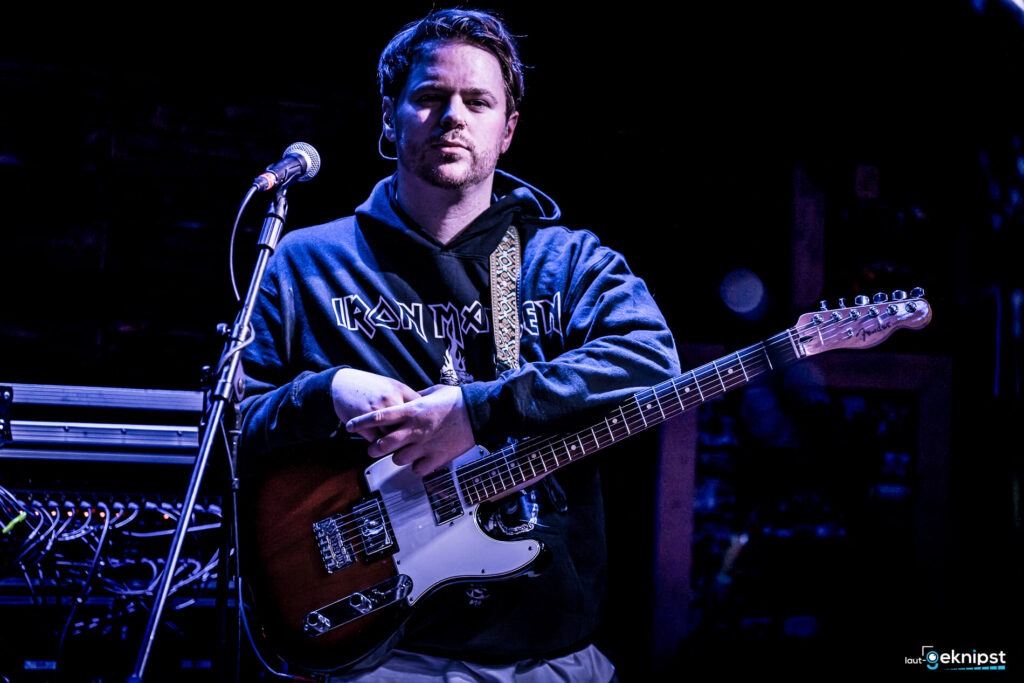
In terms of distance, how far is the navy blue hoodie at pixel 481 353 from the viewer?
178cm

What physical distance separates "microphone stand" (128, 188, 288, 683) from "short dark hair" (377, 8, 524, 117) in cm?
68

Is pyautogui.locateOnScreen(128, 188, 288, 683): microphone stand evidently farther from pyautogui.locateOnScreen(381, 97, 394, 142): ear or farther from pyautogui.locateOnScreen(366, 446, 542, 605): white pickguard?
pyautogui.locateOnScreen(381, 97, 394, 142): ear

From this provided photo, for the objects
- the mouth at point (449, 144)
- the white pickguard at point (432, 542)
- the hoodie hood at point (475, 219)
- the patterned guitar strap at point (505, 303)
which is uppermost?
the mouth at point (449, 144)

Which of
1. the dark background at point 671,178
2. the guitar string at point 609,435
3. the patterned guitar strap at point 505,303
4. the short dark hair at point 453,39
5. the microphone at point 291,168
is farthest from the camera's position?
the dark background at point 671,178

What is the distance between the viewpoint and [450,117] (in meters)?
2.01

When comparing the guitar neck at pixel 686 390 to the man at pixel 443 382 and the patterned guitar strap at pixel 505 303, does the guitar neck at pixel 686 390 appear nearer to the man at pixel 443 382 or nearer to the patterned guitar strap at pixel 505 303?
the man at pixel 443 382

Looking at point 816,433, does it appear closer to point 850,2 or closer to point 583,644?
point 583,644

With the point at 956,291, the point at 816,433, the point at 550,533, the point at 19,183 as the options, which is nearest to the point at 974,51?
the point at 956,291

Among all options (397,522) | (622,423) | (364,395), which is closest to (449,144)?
(364,395)

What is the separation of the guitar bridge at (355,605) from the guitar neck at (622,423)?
0.85 feet

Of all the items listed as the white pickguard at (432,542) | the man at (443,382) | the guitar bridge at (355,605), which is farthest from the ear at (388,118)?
the guitar bridge at (355,605)

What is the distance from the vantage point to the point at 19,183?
2.72 meters

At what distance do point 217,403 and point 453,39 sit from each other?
1.20 m

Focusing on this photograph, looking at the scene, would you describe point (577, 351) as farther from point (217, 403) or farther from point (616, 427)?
point (217, 403)
